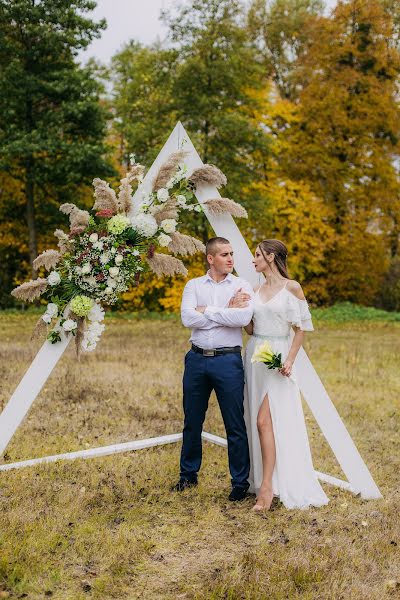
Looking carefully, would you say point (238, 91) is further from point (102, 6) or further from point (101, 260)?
point (101, 260)

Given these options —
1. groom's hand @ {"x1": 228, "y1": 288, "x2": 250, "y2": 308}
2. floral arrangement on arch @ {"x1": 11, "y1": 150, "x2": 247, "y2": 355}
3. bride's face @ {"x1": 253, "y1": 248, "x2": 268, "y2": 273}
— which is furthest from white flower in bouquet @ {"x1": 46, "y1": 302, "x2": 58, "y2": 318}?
bride's face @ {"x1": 253, "y1": 248, "x2": 268, "y2": 273}

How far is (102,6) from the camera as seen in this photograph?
78.9 feet

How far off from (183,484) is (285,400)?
126 centimetres

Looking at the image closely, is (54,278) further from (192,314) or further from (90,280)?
(192,314)

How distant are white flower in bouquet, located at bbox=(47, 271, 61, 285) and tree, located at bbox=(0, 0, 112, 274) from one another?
16.7 metres

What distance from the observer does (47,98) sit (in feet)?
74.5

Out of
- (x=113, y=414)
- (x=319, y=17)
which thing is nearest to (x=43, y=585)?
(x=113, y=414)

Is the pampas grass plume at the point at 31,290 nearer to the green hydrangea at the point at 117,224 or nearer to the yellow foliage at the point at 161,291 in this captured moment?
the green hydrangea at the point at 117,224

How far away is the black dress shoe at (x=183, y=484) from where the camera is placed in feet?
20.2

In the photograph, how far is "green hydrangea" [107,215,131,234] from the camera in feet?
17.7

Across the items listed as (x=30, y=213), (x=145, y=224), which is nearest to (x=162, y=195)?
(x=145, y=224)

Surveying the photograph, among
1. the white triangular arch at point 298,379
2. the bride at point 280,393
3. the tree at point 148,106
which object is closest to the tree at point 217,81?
the tree at point 148,106

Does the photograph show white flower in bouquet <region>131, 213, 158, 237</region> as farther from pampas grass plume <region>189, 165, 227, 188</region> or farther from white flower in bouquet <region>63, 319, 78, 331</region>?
white flower in bouquet <region>63, 319, 78, 331</region>

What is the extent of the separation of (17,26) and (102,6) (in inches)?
125
